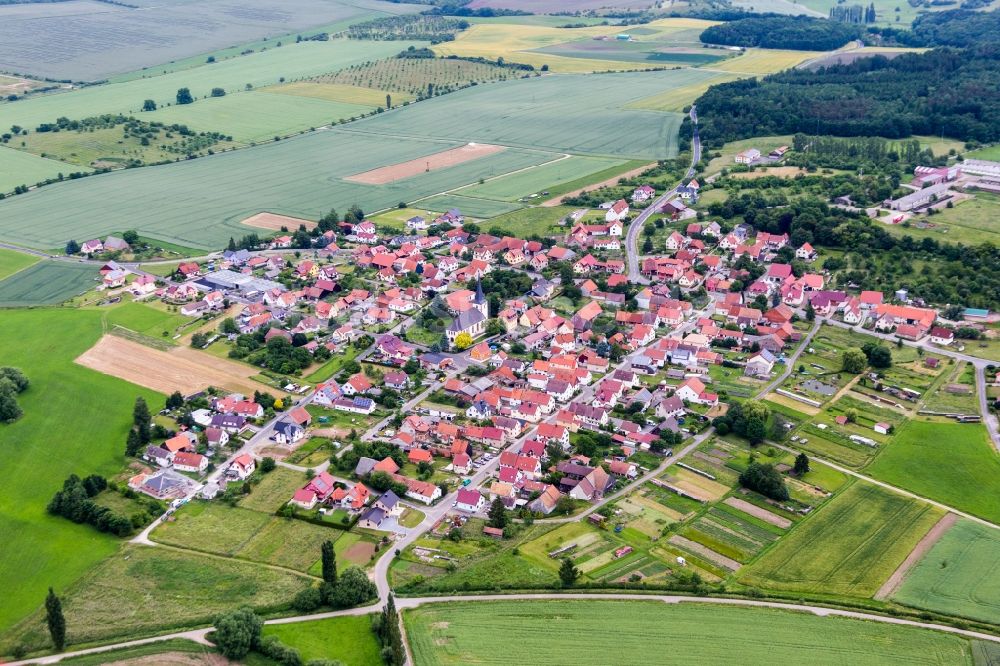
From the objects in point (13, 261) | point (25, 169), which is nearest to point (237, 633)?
point (13, 261)

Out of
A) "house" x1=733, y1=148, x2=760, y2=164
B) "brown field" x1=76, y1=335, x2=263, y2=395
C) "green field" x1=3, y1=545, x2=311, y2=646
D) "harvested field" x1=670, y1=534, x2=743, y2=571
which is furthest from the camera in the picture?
"house" x1=733, y1=148, x2=760, y2=164

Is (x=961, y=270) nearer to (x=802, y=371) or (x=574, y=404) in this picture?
(x=802, y=371)

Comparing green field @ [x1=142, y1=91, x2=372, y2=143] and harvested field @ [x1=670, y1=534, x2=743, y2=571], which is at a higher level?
green field @ [x1=142, y1=91, x2=372, y2=143]

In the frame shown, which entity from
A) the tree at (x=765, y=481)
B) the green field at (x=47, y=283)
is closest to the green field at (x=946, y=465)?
the tree at (x=765, y=481)

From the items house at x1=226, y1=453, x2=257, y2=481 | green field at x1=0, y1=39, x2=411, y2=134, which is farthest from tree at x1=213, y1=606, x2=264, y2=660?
green field at x1=0, y1=39, x2=411, y2=134

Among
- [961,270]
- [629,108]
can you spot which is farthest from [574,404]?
[629,108]

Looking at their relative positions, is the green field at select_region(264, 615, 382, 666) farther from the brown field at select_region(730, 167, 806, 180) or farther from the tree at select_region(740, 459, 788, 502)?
the brown field at select_region(730, 167, 806, 180)
